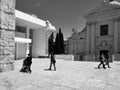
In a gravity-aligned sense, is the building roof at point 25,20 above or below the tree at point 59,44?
above

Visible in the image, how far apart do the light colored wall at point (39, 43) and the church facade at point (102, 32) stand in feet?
29.0

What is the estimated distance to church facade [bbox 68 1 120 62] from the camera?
25.7m

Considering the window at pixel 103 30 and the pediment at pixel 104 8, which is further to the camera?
the window at pixel 103 30

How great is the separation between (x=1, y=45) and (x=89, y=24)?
1013 inches

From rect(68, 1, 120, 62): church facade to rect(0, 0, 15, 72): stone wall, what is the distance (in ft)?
58.0

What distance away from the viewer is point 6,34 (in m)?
7.78

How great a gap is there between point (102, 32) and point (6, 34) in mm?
25424

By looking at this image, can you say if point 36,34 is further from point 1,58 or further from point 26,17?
point 1,58

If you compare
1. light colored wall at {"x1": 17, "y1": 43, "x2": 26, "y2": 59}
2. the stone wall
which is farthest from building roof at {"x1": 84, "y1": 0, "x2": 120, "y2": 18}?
the stone wall

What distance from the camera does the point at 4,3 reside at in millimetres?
7719

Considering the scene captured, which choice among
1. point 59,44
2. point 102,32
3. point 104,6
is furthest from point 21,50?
point 104,6

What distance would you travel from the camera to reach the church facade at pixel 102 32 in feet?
84.4

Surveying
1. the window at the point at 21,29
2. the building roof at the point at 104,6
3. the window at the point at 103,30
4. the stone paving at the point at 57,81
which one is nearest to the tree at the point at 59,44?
the building roof at the point at 104,6

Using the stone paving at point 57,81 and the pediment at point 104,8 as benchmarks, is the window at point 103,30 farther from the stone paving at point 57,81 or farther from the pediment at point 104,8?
the stone paving at point 57,81
